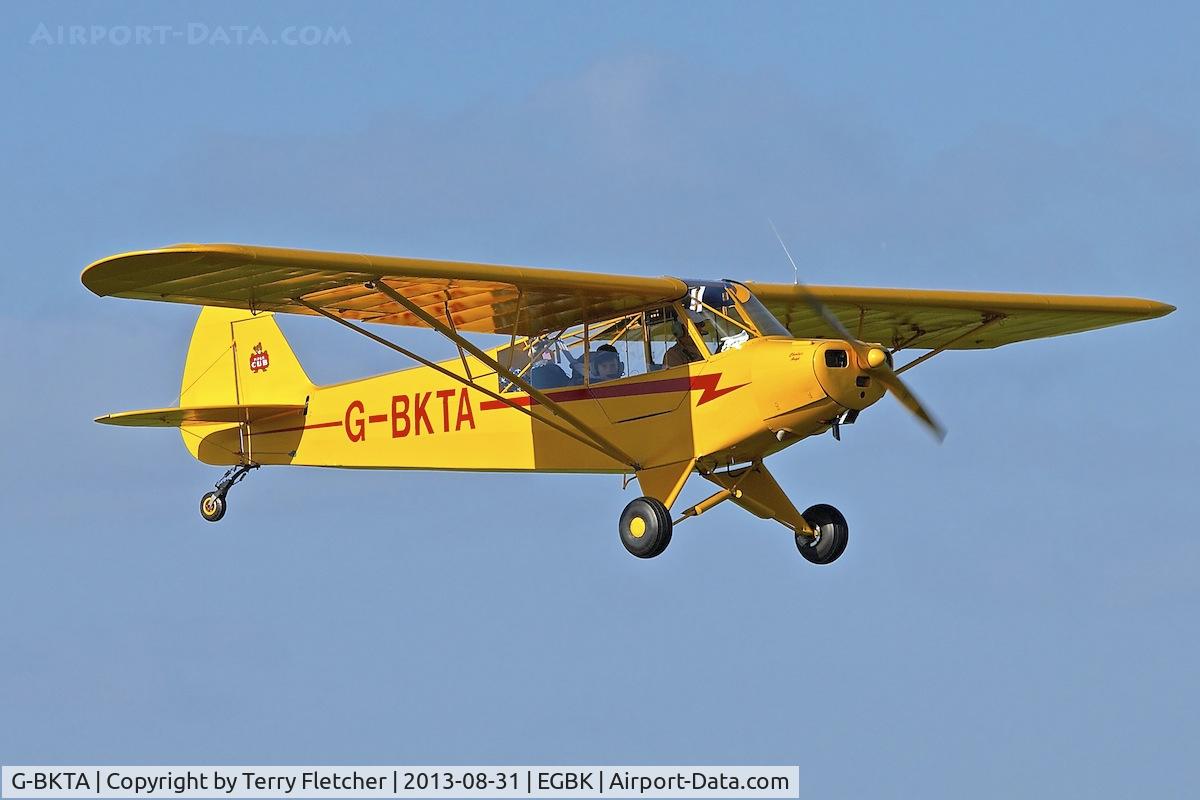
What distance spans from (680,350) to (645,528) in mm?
1657

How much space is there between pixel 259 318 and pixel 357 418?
2813mm

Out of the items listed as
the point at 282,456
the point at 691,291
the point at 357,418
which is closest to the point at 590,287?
the point at 691,291

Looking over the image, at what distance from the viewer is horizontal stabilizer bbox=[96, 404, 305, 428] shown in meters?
21.7

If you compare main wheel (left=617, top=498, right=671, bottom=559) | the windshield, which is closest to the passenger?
main wheel (left=617, top=498, right=671, bottom=559)

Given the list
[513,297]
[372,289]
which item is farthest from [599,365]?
[372,289]

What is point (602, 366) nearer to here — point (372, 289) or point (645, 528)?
point (645, 528)

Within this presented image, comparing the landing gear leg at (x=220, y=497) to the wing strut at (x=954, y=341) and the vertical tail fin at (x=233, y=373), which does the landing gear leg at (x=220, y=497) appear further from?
the wing strut at (x=954, y=341)

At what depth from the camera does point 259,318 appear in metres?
23.2

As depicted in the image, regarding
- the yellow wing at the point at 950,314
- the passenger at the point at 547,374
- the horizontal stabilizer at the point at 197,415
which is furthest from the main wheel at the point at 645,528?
the horizontal stabilizer at the point at 197,415

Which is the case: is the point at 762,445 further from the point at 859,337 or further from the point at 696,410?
the point at 859,337

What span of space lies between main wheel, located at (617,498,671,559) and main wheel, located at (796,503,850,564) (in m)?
1.73

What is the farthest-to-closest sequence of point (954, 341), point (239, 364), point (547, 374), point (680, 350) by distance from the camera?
1. point (239, 364)
2. point (954, 341)
3. point (547, 374)
4. point (680, 350)

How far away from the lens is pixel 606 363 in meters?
18.5

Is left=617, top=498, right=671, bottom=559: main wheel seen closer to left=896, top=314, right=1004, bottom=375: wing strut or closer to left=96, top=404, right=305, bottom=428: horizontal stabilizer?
left=896, top=314, right=1004, bottom=375: wing strut
